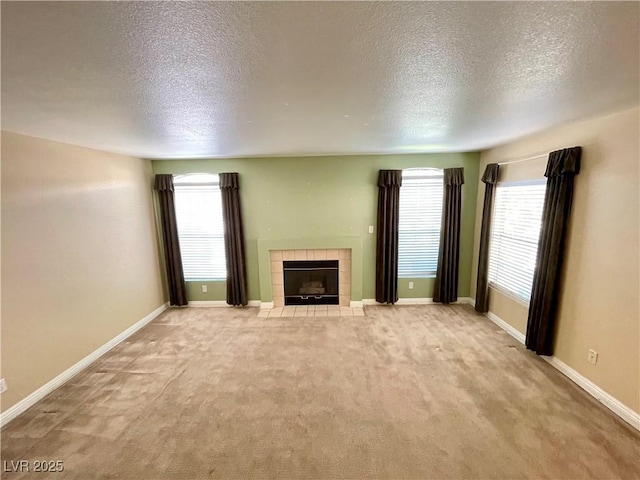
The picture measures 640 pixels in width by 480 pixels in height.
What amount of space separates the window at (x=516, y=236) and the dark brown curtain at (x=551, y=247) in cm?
25

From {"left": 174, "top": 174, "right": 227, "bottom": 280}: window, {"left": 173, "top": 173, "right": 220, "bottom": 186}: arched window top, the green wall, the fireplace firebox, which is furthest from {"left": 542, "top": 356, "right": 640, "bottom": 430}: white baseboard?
{"left": 173, "top": 173, "right": 220, "bottom": 186}: arched window top

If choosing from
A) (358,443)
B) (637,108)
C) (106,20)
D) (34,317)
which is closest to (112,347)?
(34,317)

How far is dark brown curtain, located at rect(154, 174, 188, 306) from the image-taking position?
413 cm

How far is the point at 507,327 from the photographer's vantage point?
11.4ft

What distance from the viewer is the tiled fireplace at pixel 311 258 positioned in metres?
4.39

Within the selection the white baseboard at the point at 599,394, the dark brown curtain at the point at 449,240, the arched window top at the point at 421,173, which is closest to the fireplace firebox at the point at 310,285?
the dark brown curtain at the point at 449,240

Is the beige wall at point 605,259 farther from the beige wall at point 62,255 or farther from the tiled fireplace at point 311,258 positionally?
the beige wall at point 62,255

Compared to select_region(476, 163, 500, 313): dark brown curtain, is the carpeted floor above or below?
below

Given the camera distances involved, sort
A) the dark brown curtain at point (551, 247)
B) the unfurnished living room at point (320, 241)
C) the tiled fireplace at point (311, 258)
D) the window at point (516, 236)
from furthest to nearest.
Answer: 1. the tiled fireplace at point (311, 258)
2. the window at point (516, 236)
3. the dark brown curtain at point (551, 247)
4. the unfurnished living room at point (320, 241)

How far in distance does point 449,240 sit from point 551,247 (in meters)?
1.57

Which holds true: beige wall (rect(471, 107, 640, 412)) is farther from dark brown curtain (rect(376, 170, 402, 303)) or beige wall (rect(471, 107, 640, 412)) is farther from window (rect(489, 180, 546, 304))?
dark brown curtain (rect(376, 170, 402, 303))

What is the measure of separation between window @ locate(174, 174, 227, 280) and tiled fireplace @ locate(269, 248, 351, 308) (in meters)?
0.84

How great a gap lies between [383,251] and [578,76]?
10.0ft

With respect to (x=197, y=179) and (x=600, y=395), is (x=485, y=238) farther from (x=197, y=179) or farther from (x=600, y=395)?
(x=197, y=179)
